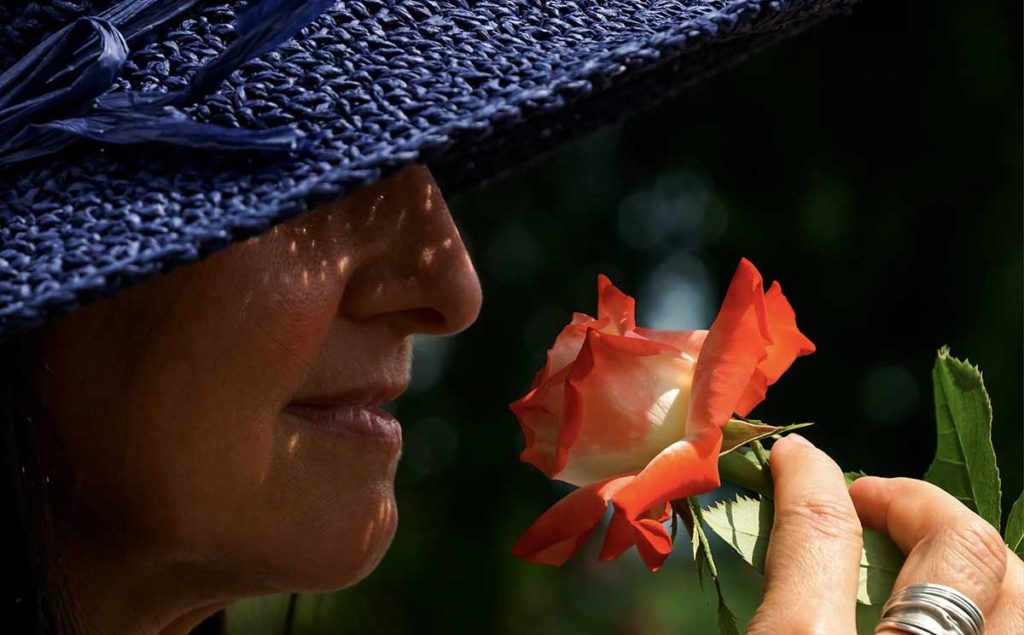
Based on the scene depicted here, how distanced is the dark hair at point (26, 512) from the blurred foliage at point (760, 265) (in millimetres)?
1594

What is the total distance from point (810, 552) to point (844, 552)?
0.03 m

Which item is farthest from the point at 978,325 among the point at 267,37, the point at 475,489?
the point at 267,37

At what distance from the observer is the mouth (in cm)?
100

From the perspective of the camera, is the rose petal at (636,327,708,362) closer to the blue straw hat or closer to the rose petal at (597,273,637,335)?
the rose petal at (597,273,637,335)

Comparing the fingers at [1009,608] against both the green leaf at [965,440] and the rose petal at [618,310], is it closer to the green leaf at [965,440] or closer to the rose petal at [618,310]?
the green leaf at [965,440]

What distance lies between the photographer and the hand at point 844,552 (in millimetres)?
852

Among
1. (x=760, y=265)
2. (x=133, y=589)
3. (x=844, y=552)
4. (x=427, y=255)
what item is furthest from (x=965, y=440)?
(x=760, y=265)

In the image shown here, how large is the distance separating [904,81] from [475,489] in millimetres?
1224

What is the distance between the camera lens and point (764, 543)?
3.07ft

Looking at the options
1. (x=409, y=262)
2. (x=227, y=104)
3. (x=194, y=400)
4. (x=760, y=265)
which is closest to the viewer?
(x=227, y=104)

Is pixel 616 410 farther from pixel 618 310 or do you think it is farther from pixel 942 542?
pixel 942 542

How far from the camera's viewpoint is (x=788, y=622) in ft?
2.77

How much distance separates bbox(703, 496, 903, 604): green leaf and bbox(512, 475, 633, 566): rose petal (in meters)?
0.08

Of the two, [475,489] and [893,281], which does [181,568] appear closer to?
[475,489]
